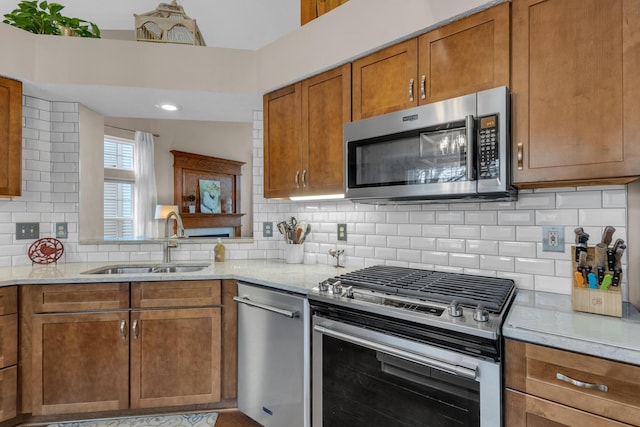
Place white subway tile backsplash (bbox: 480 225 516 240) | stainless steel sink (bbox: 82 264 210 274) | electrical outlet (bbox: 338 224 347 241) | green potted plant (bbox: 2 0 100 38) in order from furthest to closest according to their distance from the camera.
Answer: stainless steel sink (bbox: 82 264 210 274), electrical outlet (bbox: 338 224 347 241), green potted plant (bbox: 2 0 100 38), white subway tile backsplash (bbox: 480 225 516 240)

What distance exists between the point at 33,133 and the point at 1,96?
0.42 metres

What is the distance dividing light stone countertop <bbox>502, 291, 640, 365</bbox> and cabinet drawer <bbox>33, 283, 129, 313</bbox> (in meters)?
2.00

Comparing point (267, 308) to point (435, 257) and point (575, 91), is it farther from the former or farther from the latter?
point (575, 91)

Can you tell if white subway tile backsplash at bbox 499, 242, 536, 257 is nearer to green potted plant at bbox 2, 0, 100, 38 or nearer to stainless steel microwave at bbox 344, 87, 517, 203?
stainless steel microwave at bbox 344, 87, 517, 203

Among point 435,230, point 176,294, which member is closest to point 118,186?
point 176,294

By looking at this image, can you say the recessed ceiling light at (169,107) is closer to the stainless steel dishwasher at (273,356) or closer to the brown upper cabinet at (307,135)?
the brown upper cabinet at (307,135)

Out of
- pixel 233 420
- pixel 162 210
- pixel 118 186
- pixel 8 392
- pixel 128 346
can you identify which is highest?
pixel 118 186

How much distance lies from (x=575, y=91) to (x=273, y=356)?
181cm

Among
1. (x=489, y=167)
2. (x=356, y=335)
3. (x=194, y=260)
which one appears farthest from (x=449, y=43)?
(x=194, y=260)

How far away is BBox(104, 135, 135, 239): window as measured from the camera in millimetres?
4867

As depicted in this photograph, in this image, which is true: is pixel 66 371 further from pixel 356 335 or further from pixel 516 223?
pixel 516 223

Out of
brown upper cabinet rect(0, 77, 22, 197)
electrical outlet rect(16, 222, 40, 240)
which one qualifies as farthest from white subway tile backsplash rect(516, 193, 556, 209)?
electrical outlet rect(16, 222, 40, 240)

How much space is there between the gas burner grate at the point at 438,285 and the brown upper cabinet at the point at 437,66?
2.82 feet

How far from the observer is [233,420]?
2.10m
